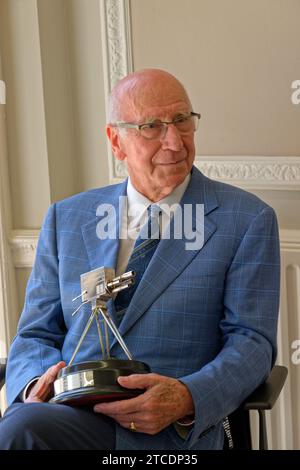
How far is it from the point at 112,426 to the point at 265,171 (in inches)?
35.0

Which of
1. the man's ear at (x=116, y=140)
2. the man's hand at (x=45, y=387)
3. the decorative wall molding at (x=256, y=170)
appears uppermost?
the man's ear at (x=116, y=140)

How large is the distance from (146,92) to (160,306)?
0.49 metres

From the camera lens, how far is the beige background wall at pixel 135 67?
2.49 metres

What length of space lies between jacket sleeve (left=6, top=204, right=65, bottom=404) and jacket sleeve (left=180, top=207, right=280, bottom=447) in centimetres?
41

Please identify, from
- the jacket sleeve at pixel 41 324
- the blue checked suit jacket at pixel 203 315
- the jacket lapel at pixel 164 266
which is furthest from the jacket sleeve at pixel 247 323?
the jacket sleeve at pixel 41 324

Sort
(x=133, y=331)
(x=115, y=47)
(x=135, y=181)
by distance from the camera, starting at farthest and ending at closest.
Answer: (x=115, y=47) < (x=135, y=181) < (x=133, y=331)

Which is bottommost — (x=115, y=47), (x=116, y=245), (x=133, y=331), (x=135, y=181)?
(x=133, y=331)

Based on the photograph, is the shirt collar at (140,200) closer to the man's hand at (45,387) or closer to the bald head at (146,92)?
the bald head at (146,92)

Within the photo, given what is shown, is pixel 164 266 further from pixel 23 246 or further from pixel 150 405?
pixel 23 246

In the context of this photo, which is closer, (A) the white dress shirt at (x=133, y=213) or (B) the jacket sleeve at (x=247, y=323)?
(B) the jacket sleeve at (x=247, y=323)

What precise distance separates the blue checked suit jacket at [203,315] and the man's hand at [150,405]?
0.04m

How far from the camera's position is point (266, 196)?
8.48ft
